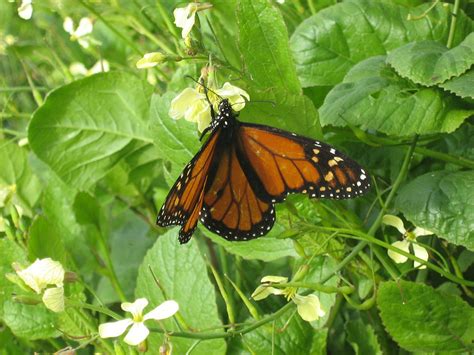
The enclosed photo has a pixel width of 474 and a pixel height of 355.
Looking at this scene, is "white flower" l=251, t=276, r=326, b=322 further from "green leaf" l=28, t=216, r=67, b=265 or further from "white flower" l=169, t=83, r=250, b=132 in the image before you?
"green leaf" l=28, t=216, r=67, b=265

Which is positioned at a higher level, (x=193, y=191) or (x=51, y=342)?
(x=193, y=191)

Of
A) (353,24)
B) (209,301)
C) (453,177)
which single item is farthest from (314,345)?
(353,24)

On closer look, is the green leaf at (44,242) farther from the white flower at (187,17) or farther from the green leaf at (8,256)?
the white flower at (187,17)

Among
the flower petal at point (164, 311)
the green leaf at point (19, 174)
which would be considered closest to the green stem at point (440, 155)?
the flower petal at point (164, 311)

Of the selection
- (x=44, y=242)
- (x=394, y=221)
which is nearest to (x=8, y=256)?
(x=44, y=242)

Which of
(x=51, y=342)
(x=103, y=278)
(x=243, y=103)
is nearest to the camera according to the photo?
(x=243, y=103)

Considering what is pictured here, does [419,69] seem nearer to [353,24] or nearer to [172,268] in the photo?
[353,24]
